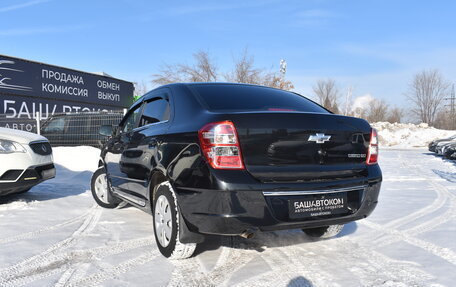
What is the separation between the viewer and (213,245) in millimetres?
3422

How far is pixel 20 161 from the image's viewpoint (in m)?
4.75

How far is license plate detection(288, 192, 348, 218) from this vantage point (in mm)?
2564

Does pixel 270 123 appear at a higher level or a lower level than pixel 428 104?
→ lower

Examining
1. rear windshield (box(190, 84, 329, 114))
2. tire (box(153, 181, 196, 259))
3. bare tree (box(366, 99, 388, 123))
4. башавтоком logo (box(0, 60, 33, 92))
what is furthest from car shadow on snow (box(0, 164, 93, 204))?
bare tree (box(366, 99, 388, 123))

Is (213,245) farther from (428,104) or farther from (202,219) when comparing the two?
(428,104)

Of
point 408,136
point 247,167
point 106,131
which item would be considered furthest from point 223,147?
point 408,136

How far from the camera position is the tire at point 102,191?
5137mm

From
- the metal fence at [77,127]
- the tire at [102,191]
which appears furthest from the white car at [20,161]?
the metal fence at [77,127]

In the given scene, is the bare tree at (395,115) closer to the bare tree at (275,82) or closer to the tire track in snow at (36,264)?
the bare tree at (275,82)

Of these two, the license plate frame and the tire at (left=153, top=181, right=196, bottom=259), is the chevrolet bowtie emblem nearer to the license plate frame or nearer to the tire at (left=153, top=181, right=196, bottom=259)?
the license plate frame

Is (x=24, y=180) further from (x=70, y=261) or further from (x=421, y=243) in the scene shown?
(x=421, y=243)

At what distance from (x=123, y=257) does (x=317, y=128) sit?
198 cm

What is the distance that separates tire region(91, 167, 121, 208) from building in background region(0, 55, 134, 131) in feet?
28.8

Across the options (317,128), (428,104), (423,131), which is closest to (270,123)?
(317,128)
